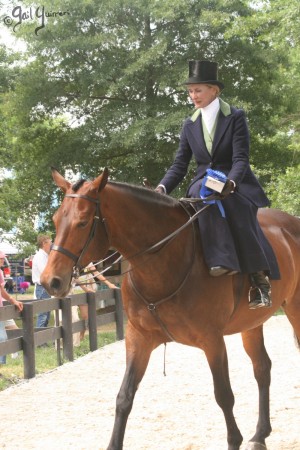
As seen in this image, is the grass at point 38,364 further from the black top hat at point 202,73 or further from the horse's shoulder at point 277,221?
the black top hat at point 202,73

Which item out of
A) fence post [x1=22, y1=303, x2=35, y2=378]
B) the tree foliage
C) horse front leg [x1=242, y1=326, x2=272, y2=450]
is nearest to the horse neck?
horse front leg [x1=242, y1=326, x2=272, y2=450]

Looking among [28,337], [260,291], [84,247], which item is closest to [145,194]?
[84,247]

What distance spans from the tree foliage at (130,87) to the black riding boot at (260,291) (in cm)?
1814

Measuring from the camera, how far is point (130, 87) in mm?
26312

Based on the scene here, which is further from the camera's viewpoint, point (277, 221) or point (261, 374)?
point (277, 221)

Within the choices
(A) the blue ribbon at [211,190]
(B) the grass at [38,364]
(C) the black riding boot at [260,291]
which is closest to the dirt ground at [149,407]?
(B) the grass at [38,364]

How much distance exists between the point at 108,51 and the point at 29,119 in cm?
378

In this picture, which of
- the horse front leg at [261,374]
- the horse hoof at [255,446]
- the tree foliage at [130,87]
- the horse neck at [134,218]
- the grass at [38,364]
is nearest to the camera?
the horse neck at [134,218]

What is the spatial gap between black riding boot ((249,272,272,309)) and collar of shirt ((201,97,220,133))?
3.99ft

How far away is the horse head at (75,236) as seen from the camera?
5.12 metres

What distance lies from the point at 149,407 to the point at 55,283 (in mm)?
4468

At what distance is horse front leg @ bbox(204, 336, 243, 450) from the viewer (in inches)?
233

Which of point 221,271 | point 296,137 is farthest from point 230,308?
point 296,137

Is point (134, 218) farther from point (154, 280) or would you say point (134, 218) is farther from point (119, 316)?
point (119, 316)
